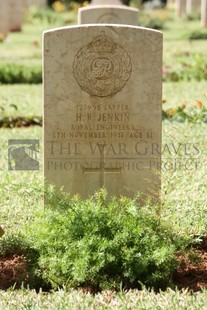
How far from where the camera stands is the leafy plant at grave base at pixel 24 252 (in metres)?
4.62

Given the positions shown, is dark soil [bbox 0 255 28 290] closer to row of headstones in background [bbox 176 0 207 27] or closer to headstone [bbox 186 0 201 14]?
row of headstones in background [bbox 176 0 207 27]

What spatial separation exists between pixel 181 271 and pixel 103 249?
569 millimetres

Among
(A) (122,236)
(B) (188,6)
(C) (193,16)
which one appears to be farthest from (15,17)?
(A) (122,236)

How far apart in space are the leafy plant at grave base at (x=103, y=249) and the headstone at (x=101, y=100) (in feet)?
2.53

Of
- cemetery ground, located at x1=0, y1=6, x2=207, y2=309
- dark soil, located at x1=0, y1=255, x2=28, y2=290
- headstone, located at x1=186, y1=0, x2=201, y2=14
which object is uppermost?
headstone, located at x1=186, y1=0, x2=201, y2=14

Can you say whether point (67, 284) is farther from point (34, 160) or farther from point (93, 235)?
point (34, 160)

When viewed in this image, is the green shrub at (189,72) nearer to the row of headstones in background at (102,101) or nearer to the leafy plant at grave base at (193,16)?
the row of headstones in background at (102,101)

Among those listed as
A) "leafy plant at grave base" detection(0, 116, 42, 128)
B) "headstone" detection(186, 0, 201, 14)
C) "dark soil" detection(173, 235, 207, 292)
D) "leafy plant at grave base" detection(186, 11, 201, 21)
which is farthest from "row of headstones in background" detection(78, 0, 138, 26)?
"headstone" detection(186, 0, 201, 14)

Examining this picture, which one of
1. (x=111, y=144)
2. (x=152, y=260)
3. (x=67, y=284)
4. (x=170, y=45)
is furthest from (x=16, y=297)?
(x=170, y=45)

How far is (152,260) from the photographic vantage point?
4422mm

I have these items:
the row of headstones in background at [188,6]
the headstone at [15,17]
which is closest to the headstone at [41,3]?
the row of headstones in background at [188,6]

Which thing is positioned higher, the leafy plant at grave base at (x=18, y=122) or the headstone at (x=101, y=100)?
the headstone at (x=101, y=100)

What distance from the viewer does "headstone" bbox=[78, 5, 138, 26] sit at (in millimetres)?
13455

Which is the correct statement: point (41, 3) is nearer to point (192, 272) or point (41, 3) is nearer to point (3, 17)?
point (3, 17)
